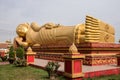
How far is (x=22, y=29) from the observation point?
2116 cm

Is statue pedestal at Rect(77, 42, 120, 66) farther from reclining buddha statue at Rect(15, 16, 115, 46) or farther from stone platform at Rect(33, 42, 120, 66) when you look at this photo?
reclining buddha statue at Rect(15, 16, 115, 46)

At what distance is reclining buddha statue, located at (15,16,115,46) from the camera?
463 inches

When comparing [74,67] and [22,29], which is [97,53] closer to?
[74,67]

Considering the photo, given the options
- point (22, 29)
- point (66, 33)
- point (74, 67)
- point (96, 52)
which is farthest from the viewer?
point (22, 29)

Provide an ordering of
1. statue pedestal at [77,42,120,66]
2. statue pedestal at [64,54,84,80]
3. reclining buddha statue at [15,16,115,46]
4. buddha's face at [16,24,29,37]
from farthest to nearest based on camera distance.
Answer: buddha's face at [16,24,29,37] < reclining buddha statue at [15,16,115,46] < statue pedestal at [77,42,120,66] < statue pedestal at [64,54,84,80]

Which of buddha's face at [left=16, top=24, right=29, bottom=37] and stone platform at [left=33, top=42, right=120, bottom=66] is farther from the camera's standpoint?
buddha's face at [left=16, top=24, right=29, bottom=37]

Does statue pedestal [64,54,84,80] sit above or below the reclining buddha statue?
below

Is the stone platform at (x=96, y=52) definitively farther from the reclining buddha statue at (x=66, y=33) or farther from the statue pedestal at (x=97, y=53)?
the reclining buddha statue at (x=66, y=33)

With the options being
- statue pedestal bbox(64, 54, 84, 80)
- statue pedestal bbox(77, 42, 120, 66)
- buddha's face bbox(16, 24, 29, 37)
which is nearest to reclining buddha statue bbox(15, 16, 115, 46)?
buddha's face bbox(16, 24, 29, 37)

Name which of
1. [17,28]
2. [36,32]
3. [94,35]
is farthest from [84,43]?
[17,28]

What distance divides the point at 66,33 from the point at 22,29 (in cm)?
833

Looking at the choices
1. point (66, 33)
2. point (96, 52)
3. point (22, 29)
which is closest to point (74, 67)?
point (96, 52)

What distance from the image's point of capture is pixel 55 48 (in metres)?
14.6

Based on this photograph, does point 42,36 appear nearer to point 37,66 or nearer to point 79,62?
point 37,66
